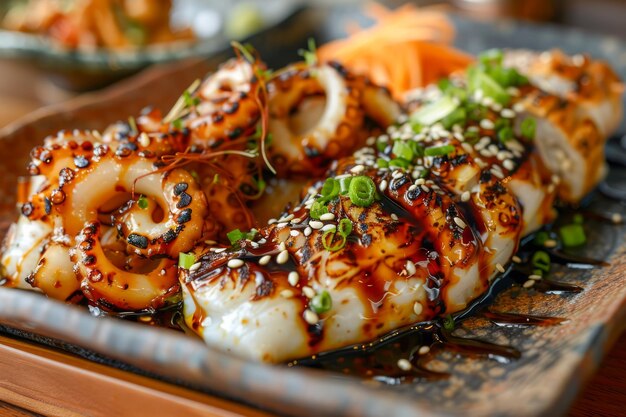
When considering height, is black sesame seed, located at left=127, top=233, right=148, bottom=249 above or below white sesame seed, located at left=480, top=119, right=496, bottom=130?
below

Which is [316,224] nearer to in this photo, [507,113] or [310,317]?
[310,317]

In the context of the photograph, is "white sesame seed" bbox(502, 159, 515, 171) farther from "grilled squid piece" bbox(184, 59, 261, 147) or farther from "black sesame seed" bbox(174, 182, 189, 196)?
"black sesame seed" bbox(174, 182, 189, 196)

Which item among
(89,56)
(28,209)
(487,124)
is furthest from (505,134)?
(89,56)

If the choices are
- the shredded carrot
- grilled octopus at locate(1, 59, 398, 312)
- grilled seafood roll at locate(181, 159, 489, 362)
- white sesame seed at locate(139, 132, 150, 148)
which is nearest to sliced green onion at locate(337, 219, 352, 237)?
grilled seafood roll at locate(181, 159, 489, 362)

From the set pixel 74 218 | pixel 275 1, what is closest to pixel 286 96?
pixel 74 218

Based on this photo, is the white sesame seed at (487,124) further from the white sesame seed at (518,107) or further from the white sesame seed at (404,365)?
the white sesame seed at (404,365)

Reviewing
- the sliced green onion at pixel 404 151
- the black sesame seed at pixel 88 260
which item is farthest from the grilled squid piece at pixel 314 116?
the black sesame seed at pixel 88 260

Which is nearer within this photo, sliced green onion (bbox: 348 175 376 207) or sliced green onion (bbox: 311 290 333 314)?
sliced green onion (bbox: 311 290 333 314)
